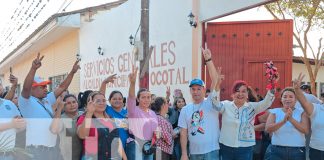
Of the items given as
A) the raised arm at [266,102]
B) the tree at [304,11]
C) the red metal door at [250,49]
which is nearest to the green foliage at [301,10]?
the tree at [304,11]

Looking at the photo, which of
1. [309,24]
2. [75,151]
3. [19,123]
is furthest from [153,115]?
[309,24]

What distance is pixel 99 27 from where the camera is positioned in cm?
1573

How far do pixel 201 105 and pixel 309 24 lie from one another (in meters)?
11.8

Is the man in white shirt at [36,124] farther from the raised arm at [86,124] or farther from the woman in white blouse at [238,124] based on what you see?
the woman in white blouse at [238,124]

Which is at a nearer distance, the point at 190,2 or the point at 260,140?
the point at 260,140

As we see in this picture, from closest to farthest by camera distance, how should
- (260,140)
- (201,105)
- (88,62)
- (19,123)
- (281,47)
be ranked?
1. (19,123)
2. (201,105)
3. (260,140)
4. (281,47)
5. (88,62)

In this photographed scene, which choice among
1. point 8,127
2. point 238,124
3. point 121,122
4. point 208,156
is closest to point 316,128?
point 238,124

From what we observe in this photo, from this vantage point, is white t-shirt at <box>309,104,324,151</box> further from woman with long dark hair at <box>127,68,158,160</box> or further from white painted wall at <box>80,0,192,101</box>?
white painted wall at <box>80,0,192,101</box>

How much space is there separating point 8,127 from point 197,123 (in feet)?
7.07

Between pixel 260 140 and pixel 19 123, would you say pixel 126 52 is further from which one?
pixel 19 123

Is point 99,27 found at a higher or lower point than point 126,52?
higher

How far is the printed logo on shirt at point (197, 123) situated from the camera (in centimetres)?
507

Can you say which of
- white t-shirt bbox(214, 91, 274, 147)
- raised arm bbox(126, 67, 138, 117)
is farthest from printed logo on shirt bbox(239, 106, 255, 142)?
raised arm bbox(126, 67, 138, 117)

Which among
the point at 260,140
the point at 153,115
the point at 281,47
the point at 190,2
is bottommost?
the point at 260,140
